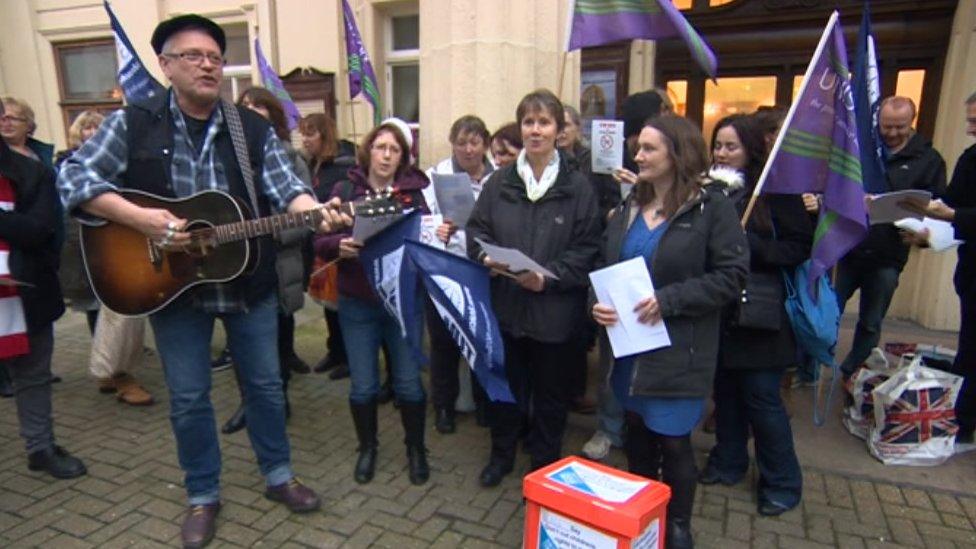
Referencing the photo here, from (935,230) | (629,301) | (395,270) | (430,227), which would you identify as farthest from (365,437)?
(935,230)

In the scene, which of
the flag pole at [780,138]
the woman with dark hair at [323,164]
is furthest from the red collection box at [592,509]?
the woman with dark hair at [323,164]

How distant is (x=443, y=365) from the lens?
13.0 feet

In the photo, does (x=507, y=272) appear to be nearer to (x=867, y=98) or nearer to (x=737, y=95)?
(x=867, y=98)

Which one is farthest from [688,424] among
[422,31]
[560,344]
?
[422,31]

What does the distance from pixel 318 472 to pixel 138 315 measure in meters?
1.36

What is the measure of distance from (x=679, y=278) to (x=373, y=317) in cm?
157

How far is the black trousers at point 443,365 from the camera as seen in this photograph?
12.7 ft

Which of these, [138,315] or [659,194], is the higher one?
[659,194]

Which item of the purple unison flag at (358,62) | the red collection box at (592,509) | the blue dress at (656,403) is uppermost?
the purple unison flag at (358,62)

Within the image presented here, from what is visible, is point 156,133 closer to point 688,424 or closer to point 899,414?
point 688,424

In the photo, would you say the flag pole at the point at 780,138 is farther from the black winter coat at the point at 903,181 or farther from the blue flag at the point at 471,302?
the black winter coat at the point at 903,181

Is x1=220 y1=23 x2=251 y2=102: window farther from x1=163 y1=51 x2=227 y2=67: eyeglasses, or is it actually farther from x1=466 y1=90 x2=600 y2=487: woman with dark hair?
x1=466 y1=90 x2=600 y2=487: woman with dark hair

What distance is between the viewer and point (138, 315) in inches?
106

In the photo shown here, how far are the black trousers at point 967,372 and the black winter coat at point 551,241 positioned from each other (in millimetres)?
2405
